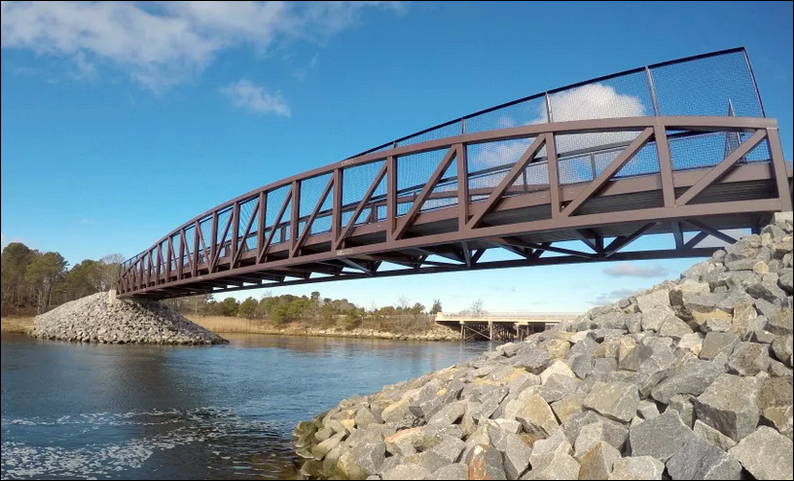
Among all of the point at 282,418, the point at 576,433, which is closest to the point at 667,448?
the point at 576,433

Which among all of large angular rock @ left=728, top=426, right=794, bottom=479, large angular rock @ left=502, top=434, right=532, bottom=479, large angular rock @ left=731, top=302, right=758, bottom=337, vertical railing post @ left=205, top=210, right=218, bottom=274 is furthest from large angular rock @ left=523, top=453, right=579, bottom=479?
vertical railing post @ left=205, top=210, right=218, bottom=274

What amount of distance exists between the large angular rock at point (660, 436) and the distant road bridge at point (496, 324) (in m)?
63.2

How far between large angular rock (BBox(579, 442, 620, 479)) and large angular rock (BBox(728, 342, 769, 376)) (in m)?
2.32

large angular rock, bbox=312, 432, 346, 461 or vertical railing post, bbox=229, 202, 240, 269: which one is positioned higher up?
vertical railing post, bbox=229, 202, 240, 269

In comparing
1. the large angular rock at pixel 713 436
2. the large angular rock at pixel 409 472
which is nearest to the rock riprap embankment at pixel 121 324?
the large angular rock at pixel 409 472

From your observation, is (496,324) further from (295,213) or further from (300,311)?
(295,213)

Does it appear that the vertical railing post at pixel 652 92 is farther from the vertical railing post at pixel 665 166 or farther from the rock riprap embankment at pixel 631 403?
the rock riprap embankment at pixel 631 403

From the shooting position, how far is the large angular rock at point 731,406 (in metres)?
6.61

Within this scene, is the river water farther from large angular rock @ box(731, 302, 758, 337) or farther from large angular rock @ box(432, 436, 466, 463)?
large angular rock @ box(731, 302, 758, 337)

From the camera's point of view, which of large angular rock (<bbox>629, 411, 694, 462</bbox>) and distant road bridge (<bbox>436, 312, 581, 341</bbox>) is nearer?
large angular rock (<bbox>629, 411, 694, 462</bbox>)

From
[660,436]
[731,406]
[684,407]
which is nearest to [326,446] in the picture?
[660,436]

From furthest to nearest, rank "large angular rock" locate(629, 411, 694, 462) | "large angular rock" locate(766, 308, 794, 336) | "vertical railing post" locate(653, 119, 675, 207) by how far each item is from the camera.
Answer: "vertical railing post" locate(653, 119, 675, 207) → "large angular rock" locate(766, 308, 794, 336) → "large angular rock" locate(629, 411, 694, 462)

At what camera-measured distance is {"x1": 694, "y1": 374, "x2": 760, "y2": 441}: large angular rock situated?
6609 mm

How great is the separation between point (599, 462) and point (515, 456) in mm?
1275
